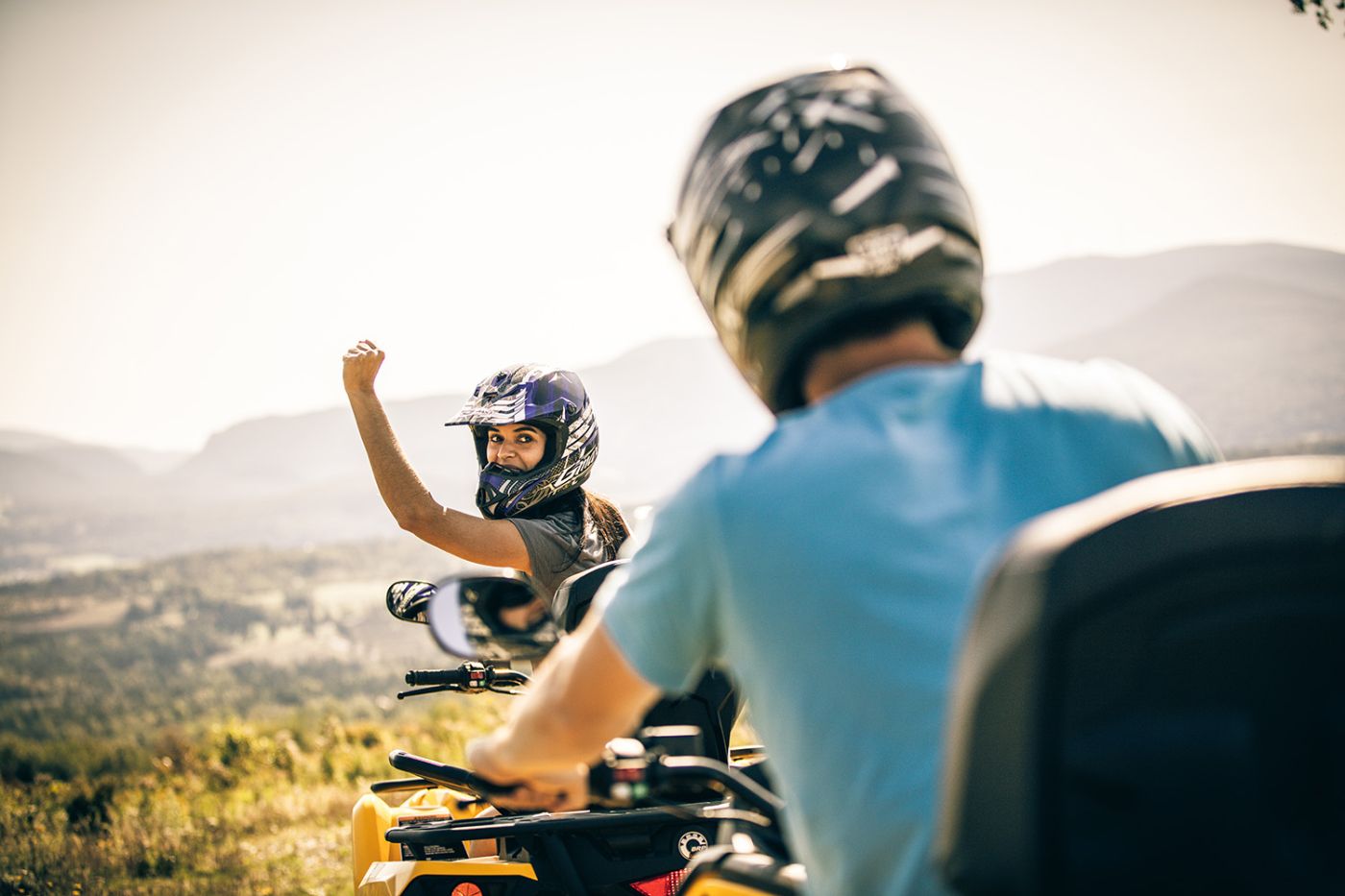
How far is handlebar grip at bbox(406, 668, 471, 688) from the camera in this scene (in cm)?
327

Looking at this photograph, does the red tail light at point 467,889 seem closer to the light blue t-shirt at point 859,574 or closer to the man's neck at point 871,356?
the light blue t-shirt at point 859,574

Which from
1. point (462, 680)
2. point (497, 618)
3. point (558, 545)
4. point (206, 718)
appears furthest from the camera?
point (206, 718)

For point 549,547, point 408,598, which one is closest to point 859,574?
point 408,598

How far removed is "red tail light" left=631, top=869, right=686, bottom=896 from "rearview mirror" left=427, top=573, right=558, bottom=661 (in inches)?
82.8

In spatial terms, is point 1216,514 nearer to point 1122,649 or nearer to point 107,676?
point 1122,649

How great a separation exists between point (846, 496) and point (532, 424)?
11.1 feet

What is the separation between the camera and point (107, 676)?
109125mm

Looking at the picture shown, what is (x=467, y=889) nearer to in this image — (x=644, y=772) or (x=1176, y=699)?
(x=644, y=772)

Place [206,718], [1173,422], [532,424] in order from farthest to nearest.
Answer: [206,718] < [532,424] < [1173,422]

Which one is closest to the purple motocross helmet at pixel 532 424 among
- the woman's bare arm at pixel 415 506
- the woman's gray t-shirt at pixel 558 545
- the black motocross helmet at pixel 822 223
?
the woman's gray t-shirt at pixel 558 545

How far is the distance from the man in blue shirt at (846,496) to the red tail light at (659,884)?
2.09 meters

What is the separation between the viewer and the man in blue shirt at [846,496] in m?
1.28

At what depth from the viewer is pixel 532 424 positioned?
4582 mm

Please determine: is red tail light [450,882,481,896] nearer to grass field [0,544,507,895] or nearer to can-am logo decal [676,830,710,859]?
can-am logo decal [676,830,710,859]
